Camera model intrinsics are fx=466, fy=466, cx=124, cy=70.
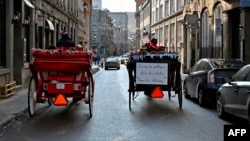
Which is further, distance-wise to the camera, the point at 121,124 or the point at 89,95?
the point at 89,95

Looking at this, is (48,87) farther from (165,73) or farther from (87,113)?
(165,73)

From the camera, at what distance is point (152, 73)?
1446 cm

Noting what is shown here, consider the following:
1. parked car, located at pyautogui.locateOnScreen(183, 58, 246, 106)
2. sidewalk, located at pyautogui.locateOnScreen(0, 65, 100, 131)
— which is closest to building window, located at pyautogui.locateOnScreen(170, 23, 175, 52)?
sidewalk, located at pyautogui.locateOnScreen(0, 65, 100, 131)

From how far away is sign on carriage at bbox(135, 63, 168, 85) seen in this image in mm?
14453

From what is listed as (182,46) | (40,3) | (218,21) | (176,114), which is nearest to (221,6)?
(218,21)

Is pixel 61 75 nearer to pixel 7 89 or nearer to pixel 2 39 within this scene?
pixel 7 89

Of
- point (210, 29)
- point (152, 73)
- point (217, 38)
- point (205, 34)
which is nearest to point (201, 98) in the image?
point (152, 73)

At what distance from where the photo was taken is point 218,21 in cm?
2402

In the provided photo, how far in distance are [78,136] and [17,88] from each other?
10.6 metres

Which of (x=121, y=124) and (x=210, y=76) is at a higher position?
(x=210, y=76)

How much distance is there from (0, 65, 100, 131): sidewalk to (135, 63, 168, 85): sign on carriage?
3.61 m

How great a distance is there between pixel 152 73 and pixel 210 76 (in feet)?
5.97

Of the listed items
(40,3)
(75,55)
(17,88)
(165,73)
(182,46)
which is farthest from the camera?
(182,46)

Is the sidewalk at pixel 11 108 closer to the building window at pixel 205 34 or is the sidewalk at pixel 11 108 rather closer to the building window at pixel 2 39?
the building window at pixel 2 39
